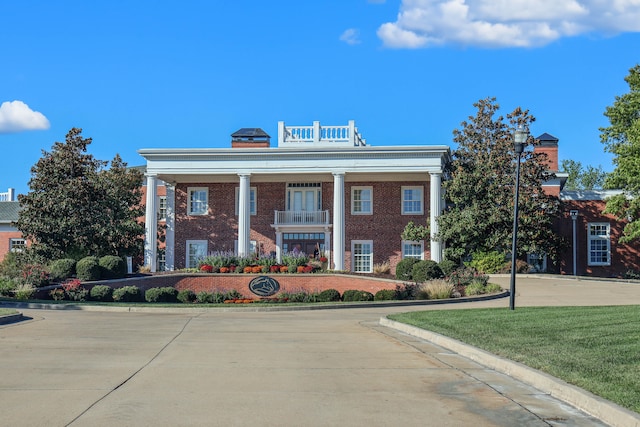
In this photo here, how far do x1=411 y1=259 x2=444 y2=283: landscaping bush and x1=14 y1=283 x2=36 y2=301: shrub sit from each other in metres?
16.3

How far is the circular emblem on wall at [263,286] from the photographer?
34.7 meters

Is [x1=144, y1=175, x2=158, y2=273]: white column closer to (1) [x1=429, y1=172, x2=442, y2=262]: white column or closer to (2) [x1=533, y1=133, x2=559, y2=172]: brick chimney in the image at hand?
(1) [x1=429, y1=172, x2=442, y2=262]: white column

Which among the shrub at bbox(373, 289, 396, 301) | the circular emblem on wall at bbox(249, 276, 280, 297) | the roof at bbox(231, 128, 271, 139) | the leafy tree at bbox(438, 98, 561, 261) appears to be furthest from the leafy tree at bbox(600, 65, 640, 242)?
the roof at bbox(231, 128, 271, 139)

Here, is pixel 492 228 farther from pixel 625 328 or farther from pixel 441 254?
pixel 625 328

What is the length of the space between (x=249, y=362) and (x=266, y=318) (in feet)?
31.9

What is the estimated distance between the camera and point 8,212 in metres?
54.5

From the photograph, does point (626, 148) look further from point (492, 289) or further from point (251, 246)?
point (251, 246)

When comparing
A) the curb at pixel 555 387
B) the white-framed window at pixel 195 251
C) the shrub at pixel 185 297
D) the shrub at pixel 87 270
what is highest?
the white-framed window at pixel 195 251

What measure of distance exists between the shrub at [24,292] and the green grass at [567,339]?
14.5m

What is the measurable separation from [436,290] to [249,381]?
1935cm

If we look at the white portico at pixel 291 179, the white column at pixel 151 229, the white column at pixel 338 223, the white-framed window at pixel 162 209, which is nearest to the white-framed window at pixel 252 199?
the white portico at pixel 291 179

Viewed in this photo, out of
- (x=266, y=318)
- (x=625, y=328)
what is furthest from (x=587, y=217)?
(x=625, y=328)

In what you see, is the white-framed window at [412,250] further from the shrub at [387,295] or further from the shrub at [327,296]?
the shrub at [387,295]

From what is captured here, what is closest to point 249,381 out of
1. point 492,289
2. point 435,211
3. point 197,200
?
point 492,289
